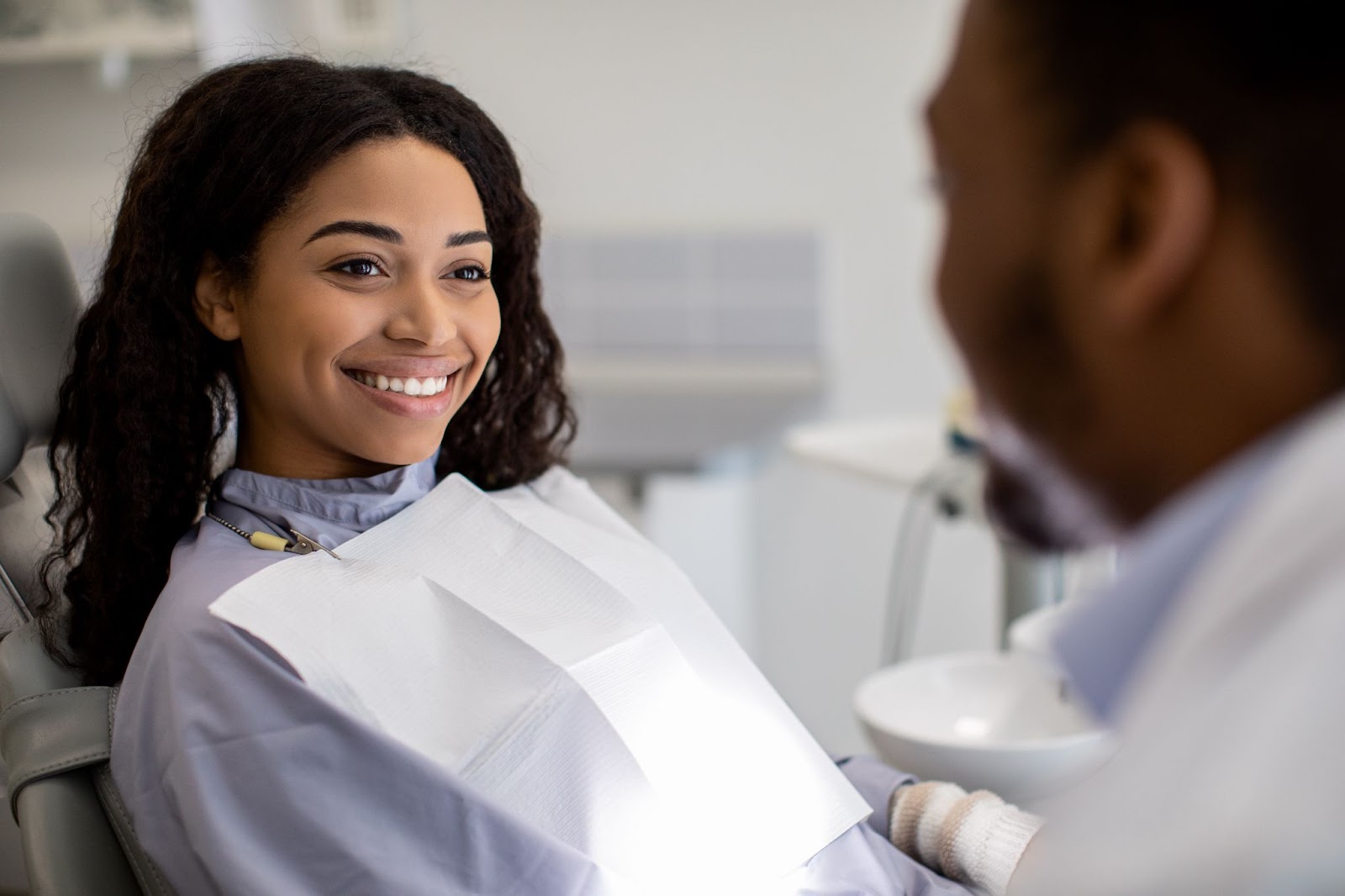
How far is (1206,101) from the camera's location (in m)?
0.51

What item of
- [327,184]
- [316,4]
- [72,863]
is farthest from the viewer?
[316,4]

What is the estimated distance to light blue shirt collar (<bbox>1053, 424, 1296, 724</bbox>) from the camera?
51 cm

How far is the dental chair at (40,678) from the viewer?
1.00 metres

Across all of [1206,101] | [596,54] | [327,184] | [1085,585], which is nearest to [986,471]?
[1206,101]

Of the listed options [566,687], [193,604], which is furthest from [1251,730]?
[193,604]

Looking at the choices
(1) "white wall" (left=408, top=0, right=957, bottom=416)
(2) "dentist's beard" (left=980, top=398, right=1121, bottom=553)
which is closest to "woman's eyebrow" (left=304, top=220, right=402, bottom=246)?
(2) "dentist's beard" (left=980, top=398, right=1121, bottom=553)

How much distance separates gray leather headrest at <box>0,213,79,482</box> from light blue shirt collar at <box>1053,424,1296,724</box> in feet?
3.22

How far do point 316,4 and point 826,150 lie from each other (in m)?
1.10

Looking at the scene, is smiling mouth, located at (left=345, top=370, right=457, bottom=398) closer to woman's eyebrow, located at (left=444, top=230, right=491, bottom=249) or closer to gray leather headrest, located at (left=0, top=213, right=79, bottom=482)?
woman's eyebrow, located at (left=444, top=230, right=491, bottom=249)

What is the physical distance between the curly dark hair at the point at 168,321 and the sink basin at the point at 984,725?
790mm

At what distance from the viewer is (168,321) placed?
1.17 m

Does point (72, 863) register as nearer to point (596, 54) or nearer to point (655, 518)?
point (655, 518)

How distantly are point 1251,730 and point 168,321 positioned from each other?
1003 mm

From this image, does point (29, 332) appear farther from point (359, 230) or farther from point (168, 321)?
point (359, 230)
